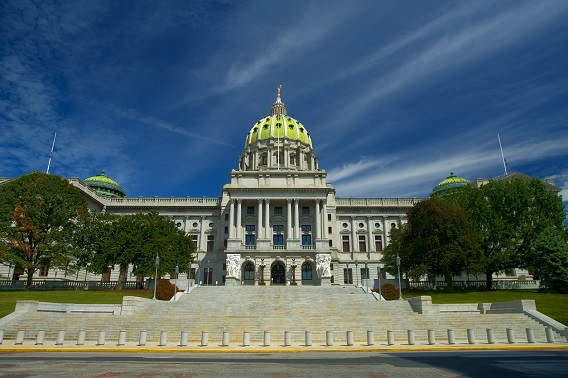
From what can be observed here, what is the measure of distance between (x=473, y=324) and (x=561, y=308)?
1021 centimetres

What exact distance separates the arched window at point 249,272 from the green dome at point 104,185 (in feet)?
139

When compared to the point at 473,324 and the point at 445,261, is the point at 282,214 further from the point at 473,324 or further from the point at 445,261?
the point at 473,324

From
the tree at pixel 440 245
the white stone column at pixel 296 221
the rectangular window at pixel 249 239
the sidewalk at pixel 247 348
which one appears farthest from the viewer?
the rectangular window at pixel 249 239

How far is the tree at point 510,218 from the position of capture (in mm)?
48531

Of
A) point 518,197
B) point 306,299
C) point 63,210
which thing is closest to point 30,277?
point 63,210

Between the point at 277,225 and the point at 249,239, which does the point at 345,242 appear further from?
the point at 249,239

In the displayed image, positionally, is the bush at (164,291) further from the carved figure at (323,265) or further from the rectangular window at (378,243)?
the rectangular window at (378,243)

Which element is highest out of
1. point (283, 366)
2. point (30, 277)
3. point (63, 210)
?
point (63, 210)

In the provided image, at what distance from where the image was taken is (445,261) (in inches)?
1746

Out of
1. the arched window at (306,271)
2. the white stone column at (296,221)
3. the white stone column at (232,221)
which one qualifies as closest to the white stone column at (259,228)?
the white stone column at (232,221)

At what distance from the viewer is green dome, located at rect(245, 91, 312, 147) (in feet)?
317

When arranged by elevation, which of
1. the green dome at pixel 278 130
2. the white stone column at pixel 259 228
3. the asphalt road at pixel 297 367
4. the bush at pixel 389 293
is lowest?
the asphalt road at pixel 297 367

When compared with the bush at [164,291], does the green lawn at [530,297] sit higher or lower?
lower

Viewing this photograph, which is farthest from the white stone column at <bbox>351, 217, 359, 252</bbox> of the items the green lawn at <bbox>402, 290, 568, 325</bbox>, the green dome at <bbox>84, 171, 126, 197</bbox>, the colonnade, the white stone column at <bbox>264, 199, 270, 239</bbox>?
the green dome at <bbox>84, 171, 126, 197</bbox>
